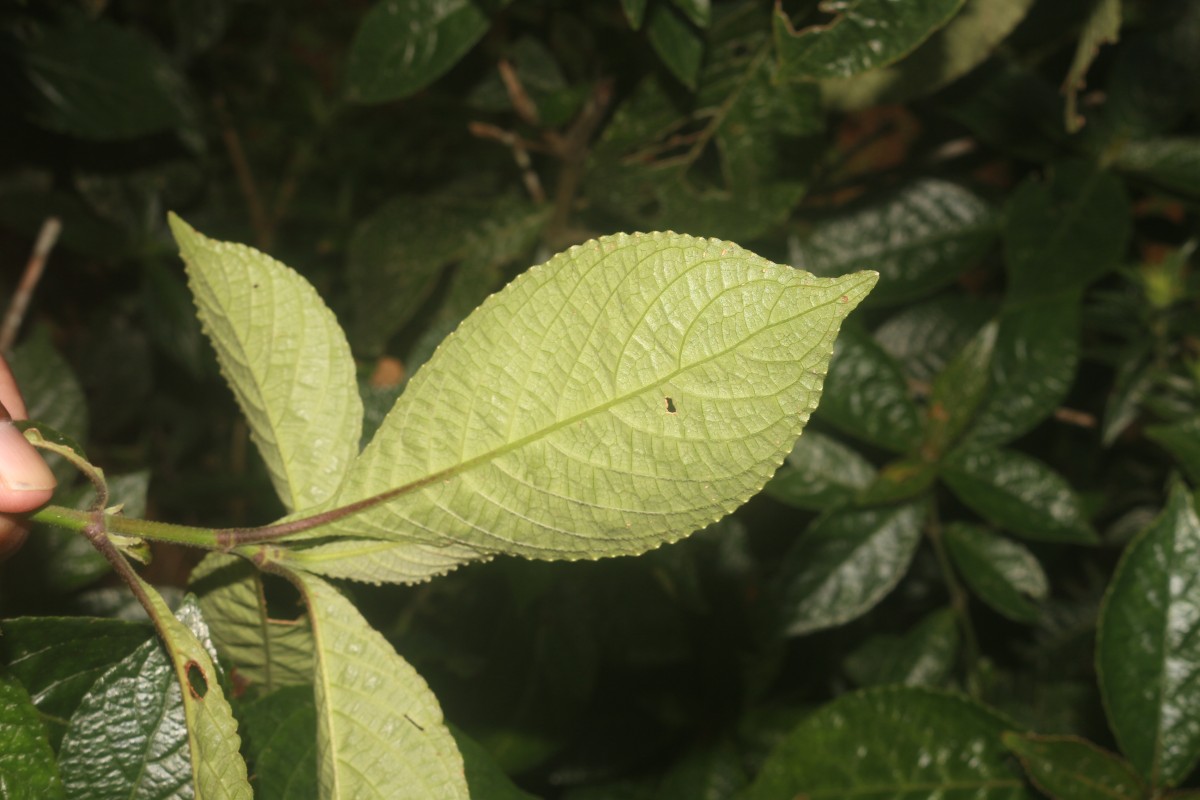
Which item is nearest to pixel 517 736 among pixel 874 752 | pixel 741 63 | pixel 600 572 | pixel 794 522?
pixel 600 572

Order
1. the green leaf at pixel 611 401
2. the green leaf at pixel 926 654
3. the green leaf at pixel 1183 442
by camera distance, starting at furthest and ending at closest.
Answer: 1. the green leaf at pixel 926 654
2. the green leaf at pixel 1183 442
3. the green leaf at pixel 611 401

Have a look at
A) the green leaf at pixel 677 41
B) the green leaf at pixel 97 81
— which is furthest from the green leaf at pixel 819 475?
the green leaf at pixel 97 81

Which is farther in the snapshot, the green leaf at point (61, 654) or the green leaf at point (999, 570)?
the green leaf at point (999, 570)

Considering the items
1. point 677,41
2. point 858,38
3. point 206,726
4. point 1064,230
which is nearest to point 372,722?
point 206,726

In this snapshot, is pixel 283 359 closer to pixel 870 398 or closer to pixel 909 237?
pixel 870 398

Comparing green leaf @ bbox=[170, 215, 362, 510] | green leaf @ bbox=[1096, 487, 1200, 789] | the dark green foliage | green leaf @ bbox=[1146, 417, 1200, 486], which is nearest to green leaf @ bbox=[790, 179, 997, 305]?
the dark green foliage

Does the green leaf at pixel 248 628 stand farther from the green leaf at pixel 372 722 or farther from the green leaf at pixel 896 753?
the green leaf at pixel 896 753

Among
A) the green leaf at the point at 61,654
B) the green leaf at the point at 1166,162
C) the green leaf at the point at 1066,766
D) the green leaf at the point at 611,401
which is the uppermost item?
the green leaf at the point at 1166,162

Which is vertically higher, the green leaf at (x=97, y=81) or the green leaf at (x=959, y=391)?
the green leaf at (x=97, y=81)
